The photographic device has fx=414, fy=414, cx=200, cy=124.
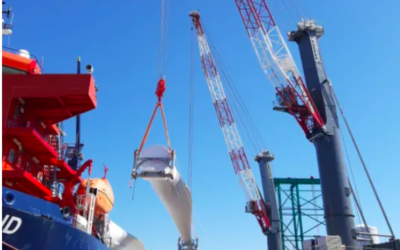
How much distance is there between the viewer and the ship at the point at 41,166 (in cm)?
1767

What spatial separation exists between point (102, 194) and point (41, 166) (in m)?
4.93

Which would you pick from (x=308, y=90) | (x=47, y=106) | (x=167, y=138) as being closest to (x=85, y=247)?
(x=167, y=138)

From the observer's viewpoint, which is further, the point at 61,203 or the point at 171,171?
the point at 61,203

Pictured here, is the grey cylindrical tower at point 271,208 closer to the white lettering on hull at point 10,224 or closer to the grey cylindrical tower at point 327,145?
the grey cylindrical tower at point 327,145

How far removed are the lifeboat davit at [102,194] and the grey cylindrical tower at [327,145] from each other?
1676 cm

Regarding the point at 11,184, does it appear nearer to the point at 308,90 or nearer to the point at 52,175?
the point at 52,175

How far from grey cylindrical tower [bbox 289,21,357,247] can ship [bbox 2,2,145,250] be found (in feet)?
56.2

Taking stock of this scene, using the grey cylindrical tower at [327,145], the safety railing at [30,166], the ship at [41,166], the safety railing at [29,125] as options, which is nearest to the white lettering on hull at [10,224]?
the ship at [41,166]

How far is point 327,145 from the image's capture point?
34.0 m

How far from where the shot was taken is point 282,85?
39344mm

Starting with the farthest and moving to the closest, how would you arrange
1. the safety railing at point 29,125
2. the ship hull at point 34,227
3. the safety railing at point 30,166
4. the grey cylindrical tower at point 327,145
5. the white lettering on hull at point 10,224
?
the grey cylindrical tower at point 327,145, the safety railing at point 30,166, the safety railing at point 29,125, the ship hull at point 34,227, the white lettering on hull at point 10,224

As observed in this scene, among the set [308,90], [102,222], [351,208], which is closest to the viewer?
[102,222]

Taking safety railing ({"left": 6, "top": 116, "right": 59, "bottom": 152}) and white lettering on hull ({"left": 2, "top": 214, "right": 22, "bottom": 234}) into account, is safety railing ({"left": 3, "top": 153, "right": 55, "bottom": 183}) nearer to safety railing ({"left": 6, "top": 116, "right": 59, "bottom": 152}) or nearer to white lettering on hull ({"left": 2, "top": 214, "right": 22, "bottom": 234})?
safety railing ({"left": 6, "top": 116, "right": 59, "bottom": 152})

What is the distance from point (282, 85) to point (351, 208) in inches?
516
